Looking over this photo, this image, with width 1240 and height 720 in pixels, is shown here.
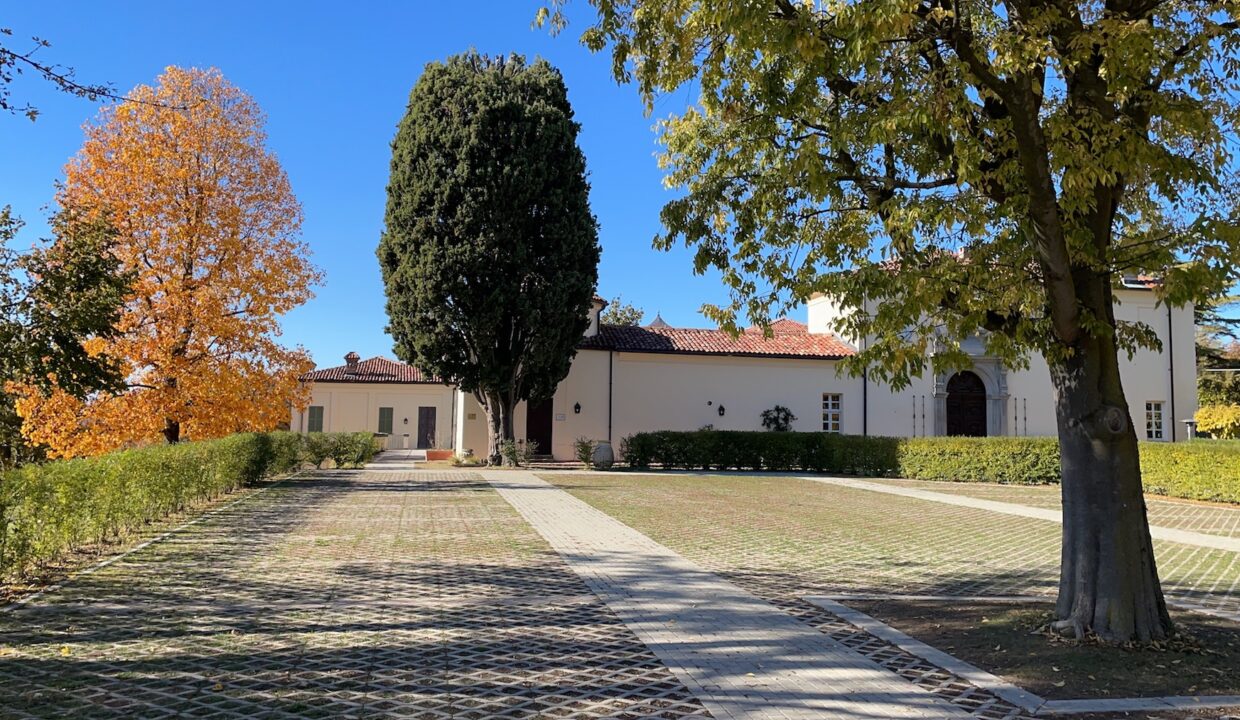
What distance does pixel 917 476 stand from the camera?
77.6ft

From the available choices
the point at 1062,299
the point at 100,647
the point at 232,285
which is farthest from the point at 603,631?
the point at 232,285

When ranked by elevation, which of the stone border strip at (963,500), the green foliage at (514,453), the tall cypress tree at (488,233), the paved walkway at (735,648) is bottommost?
the stone border strip at (963,500)

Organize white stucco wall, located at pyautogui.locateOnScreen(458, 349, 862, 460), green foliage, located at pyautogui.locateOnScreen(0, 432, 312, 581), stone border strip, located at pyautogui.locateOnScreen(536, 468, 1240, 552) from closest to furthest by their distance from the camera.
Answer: green foliage, located at pyautogui.locateOnScreen(0, 432, 312, 581) → stone border strip, located at pyautogui.locateOnScreen(536, 468, 1240, 552) → white stucco wall, located at pyautogui.locateOnScreen(458, 349, 862, 460)

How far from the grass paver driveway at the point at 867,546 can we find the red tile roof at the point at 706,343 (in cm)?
1194

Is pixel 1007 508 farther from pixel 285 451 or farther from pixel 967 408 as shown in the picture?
pixel 285 451

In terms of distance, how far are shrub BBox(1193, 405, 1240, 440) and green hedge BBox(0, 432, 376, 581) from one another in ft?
103

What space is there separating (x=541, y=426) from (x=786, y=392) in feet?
31.2

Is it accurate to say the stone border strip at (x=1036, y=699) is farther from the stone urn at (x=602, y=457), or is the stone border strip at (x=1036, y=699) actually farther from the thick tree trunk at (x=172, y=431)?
the stone urn at (x=602, y=457)

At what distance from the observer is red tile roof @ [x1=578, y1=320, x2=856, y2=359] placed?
29.0 m

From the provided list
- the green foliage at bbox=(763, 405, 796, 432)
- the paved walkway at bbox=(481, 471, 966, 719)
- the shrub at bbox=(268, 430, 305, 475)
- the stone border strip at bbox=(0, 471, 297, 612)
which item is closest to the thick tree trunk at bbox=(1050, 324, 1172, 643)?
the paved walkway at bbox=(481, 471, 966, 719)

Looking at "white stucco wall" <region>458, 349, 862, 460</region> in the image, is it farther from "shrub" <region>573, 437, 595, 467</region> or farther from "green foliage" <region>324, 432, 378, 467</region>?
"green foliage" <region>324, 432, 378, 467</region>

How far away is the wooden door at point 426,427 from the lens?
42.2 meters

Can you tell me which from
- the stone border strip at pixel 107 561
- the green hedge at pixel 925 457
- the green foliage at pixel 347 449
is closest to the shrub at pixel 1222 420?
the green hedge at pixel 925 457

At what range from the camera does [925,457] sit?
2339cm
